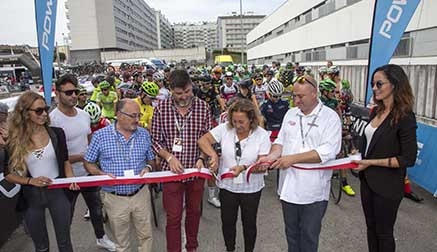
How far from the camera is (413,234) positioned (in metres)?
4.36

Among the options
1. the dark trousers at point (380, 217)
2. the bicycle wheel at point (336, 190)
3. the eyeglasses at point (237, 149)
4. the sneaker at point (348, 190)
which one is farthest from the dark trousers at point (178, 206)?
the sneaker at point (348, 190)

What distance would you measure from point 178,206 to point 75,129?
4.85ft

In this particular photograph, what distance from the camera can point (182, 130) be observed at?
3.40 meters

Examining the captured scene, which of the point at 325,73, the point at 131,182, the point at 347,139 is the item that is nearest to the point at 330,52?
the point at 325,73

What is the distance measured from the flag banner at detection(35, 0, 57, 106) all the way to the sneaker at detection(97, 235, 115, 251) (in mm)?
2261

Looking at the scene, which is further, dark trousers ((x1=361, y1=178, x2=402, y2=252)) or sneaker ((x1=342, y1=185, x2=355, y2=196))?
sneaker ((x1=342, y1=185, x2=355, y2=196))

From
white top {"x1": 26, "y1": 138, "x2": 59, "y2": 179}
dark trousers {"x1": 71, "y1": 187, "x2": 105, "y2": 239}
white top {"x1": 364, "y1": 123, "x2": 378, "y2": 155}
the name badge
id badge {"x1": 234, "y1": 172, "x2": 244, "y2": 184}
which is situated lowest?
dark trousers {"x1": 71, "y1": 187, "x2": 105, "y2": 239}

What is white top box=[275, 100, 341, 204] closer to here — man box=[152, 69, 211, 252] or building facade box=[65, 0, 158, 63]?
man box=[152, 69, 211, 252]

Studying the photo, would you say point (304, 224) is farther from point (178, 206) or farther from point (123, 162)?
point (123, 162)

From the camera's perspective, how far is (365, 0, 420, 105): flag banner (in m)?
4.99

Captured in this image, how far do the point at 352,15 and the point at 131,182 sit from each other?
22.4 m

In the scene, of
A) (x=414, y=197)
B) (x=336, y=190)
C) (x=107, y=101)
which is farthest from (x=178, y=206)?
(x=107, y=101)

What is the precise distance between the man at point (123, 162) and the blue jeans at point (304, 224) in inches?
54.9

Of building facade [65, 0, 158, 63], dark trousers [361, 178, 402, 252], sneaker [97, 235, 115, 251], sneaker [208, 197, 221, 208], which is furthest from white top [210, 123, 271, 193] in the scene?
building facade [65, 0, 158, 63]
